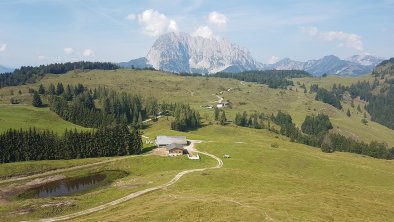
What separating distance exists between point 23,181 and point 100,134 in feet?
129

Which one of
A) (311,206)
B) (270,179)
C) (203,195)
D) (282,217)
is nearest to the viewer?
(282,217)

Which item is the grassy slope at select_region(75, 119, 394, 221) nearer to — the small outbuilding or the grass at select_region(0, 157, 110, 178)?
the small outbuilding

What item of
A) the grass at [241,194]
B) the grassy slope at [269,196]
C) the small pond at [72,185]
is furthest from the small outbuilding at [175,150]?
the small pond at [72,185]

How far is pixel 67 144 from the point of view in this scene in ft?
449

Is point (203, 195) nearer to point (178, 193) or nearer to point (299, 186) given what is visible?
point (178, 193)

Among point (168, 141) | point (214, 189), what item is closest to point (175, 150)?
point (168, 141)

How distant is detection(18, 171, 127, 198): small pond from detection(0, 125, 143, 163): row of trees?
20837mm

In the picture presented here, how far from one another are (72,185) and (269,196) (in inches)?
2448

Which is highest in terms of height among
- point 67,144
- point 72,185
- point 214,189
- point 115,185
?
point 67,144

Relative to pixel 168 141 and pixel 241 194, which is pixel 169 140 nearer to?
pixel 168 141

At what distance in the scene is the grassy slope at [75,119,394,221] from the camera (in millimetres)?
67875

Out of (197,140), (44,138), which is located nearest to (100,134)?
(44,138)

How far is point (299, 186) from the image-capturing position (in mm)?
100750

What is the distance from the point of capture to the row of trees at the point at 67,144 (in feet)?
417
